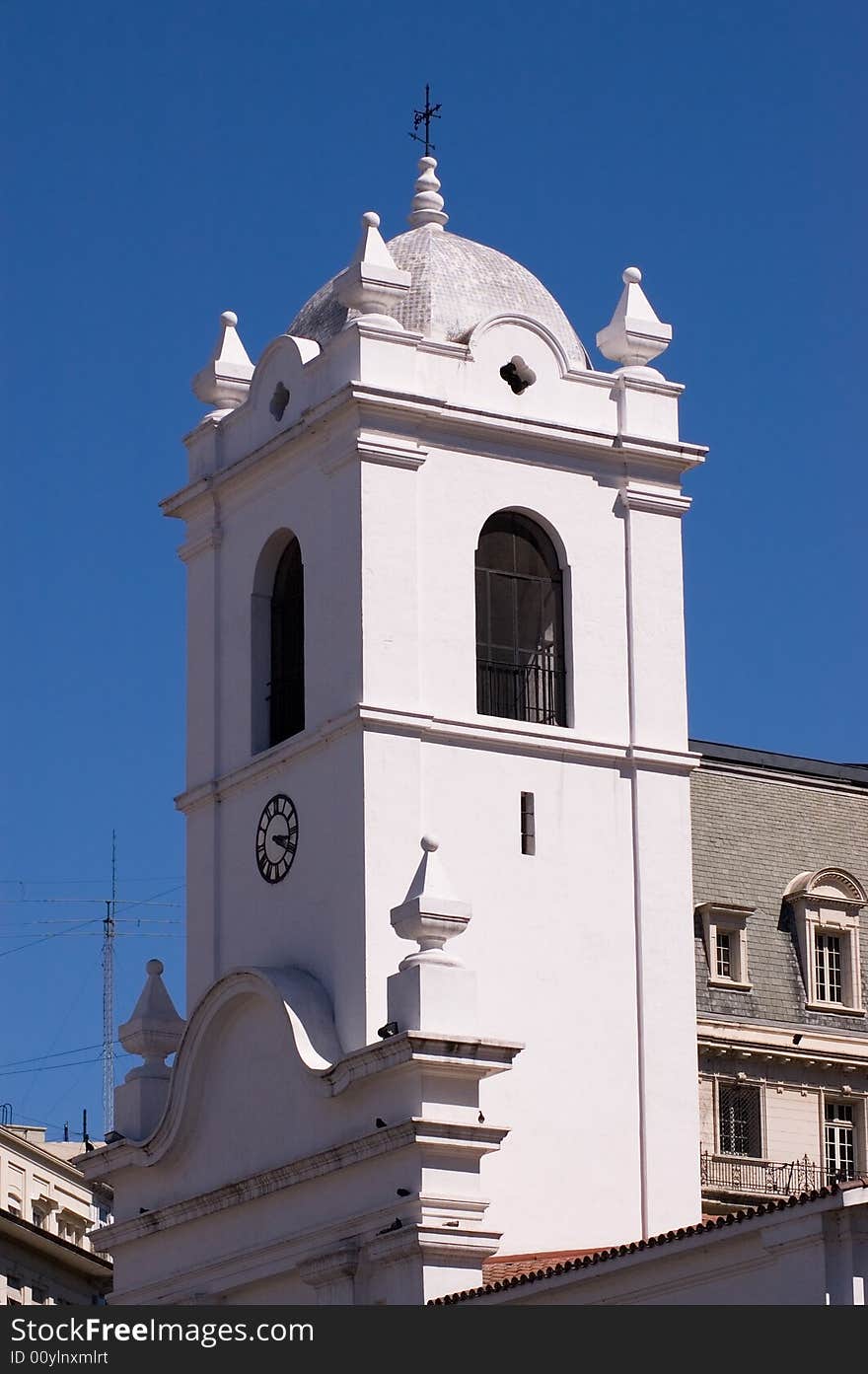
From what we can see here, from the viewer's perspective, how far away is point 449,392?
50750mm

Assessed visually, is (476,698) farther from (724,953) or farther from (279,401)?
(724,953)

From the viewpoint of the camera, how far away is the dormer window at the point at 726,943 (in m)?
60.8

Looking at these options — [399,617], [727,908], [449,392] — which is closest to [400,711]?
[399,617]

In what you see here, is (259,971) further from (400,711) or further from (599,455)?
(599,455)

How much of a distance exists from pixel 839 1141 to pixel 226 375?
16.8m

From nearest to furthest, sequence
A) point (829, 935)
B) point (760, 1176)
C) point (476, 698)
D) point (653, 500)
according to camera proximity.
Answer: point (476, 698) < point (653, 500) < point (760, 1176) < point (829, 935)

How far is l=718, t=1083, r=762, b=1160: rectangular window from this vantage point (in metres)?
60.0

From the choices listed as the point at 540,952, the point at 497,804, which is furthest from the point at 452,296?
the point at 540,952

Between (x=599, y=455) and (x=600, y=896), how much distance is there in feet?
20.3

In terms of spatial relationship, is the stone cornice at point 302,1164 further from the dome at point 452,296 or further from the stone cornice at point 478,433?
the dome at point 452,296

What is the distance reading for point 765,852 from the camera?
6188 centimetres

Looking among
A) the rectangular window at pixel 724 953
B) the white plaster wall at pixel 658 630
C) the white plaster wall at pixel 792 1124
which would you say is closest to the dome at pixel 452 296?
the white plaster wall at pixel 658 630

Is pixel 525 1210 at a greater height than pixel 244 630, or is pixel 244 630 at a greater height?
pixel 244 630

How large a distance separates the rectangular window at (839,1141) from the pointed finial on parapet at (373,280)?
57.5 feet
